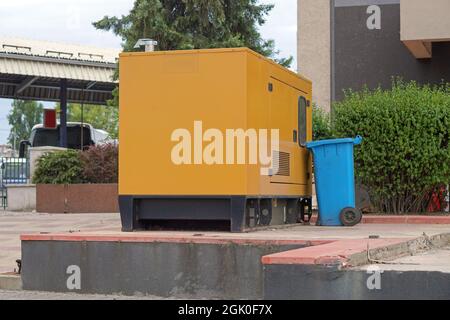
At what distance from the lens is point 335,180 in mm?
11883

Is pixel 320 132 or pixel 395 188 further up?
pixel 320 132

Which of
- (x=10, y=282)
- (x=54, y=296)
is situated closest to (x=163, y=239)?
(x=54, y=296)

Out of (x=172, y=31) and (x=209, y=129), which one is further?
(x=172, y=31)

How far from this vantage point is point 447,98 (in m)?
14.1

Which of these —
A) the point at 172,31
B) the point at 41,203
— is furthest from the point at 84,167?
the point at 172,31

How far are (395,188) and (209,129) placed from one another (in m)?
5.17

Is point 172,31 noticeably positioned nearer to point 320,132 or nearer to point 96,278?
point 320,132

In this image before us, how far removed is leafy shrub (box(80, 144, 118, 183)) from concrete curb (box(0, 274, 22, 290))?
12.8 meters

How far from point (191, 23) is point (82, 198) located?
6.97 m

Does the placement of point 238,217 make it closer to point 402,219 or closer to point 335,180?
point 335,180

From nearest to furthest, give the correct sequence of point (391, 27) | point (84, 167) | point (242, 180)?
point (242, 180) < point (391, 27) < point (84, 167)

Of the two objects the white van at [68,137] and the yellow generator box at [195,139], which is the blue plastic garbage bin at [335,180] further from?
the white van at [68,137]

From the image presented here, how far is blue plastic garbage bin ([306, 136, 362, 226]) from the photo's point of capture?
38.7 feet

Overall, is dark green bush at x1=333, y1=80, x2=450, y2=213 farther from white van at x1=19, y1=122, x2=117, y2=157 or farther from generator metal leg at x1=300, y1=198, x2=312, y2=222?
white van at x1=19, y1=122, x2=117, y2=157
